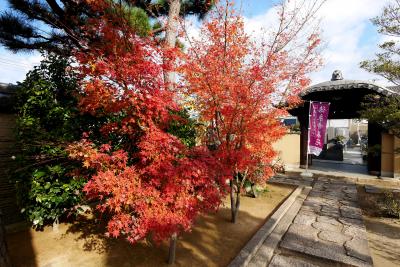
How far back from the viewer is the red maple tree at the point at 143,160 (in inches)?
167

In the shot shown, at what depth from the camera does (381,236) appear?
6656mm

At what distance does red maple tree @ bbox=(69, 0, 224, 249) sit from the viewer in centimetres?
424

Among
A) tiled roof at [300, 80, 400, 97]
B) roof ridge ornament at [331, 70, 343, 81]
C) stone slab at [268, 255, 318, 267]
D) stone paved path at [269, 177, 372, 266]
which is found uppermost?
roof ridge ornament at [331, 70, 343, 81]

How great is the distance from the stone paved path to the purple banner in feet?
15.1

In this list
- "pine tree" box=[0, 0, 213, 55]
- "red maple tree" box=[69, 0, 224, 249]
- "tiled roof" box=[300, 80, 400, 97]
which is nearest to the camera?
Answer: "red maple tree" box=[69, 0, 224, 249]

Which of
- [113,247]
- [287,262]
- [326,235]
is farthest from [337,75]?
[113,247]

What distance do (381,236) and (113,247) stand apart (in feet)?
22.5

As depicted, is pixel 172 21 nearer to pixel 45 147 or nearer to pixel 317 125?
pixel 45 147

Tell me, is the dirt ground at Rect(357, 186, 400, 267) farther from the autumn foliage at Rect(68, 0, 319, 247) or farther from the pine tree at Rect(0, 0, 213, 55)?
the pine tree at Rect(0, 0, 213, 55)

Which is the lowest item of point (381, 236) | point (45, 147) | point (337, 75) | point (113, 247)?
point (381, 236)

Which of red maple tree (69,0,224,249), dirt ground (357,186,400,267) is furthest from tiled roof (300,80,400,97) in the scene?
red maple tree (69,0,224,249)

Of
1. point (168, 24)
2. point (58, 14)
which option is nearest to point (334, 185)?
point (168, 24)

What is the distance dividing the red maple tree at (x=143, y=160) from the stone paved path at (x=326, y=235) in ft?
7.49

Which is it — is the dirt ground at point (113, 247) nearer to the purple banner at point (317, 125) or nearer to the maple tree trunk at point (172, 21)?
the maple tree trunk at point (172, 21)
